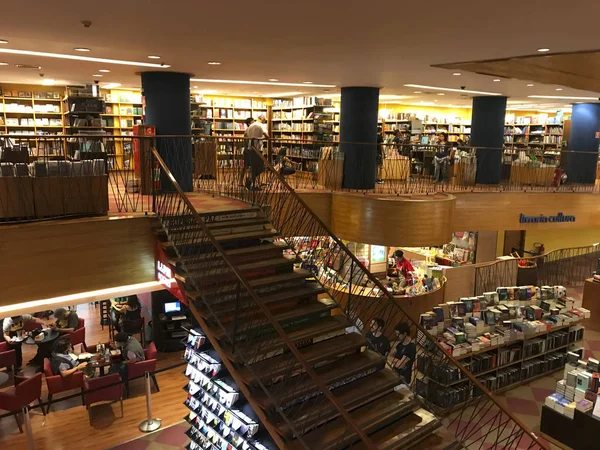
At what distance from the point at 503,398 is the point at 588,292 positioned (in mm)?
4750

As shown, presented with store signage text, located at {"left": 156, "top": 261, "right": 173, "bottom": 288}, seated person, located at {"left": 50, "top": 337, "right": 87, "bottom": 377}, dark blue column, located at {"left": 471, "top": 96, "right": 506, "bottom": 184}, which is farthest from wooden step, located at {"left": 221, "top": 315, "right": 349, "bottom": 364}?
dark blue column, located at {"left": 471, "top": 96, "right": 506, "bottom": 184}

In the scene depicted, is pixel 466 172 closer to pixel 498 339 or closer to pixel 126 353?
pixel 498 339

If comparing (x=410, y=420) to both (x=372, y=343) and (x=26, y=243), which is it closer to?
(x=372, y=343)

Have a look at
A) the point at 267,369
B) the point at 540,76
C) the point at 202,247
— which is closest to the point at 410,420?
the point at 267,369

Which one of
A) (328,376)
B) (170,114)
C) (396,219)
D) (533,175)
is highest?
(170,114)

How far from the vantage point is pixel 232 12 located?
161 inches

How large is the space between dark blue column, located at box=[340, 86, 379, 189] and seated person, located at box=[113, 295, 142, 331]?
547 cm

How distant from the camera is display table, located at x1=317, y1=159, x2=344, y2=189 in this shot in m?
10.2

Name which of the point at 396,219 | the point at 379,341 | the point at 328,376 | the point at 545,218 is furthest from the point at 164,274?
the point at 545,218

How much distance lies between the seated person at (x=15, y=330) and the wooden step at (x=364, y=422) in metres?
6.77

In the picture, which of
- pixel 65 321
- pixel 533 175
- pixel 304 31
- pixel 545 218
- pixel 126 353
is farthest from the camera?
pixel 533 175

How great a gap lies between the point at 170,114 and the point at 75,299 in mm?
3680

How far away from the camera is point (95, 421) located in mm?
7453

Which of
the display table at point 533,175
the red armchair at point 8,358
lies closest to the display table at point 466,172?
the display table at point 533,175
